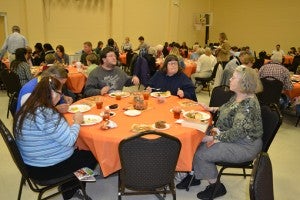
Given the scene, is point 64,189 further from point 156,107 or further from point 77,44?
point 77,44

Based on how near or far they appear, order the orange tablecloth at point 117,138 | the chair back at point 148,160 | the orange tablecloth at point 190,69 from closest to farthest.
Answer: the chair back at point 148,160
the orange tablecloth at point 117,138
the orange tablecloth at point 190,69

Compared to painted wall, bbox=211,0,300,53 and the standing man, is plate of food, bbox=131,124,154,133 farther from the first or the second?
painted wall, bbox=211,0,300,53

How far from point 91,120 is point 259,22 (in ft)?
42.8

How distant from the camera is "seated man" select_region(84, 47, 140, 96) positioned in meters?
3.72

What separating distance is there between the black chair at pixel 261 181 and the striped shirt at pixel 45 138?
4.51 ft

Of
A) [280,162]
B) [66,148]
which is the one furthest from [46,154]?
[280,162]

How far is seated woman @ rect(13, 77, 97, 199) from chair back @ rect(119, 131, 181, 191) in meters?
0.46

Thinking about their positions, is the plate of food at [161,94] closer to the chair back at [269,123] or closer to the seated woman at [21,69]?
the chair back at [269,123]

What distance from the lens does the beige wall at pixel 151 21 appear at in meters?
9.26

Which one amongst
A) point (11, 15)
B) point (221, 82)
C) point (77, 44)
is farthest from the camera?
point (77, 44)

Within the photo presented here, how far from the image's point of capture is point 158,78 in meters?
3.84

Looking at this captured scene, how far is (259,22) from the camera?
44.9ft

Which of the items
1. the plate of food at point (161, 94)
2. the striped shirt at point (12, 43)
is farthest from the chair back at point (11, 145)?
the striped shirt at point (12, 43)

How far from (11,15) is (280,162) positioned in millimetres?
8513
